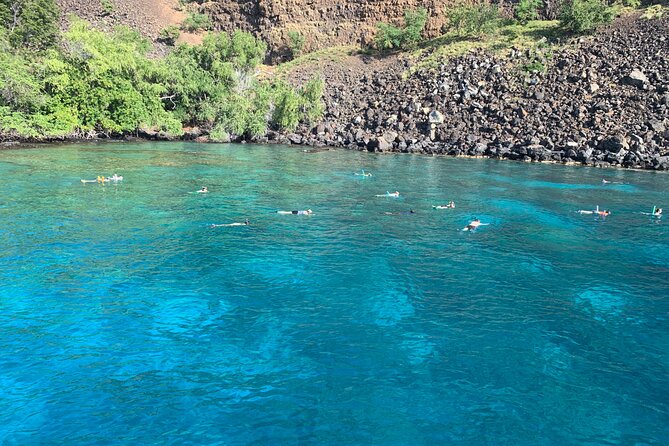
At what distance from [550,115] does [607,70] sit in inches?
423

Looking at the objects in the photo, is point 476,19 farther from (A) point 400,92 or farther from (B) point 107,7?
(B) point 107,7

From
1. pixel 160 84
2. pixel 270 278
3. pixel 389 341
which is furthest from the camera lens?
pixel 160 84

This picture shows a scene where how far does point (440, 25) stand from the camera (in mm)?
81375

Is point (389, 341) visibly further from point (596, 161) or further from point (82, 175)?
point (596, 161)

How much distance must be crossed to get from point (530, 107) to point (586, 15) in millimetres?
20180

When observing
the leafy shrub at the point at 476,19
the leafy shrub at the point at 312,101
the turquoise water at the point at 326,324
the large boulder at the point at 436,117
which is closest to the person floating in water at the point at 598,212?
the turquoise water at the point at 326,324

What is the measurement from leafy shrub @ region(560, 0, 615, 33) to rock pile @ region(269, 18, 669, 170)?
208 centimetres

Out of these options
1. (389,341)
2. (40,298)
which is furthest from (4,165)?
(389,341)

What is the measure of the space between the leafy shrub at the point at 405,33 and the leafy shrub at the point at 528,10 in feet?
48.2

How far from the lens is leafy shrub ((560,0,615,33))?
6397cm

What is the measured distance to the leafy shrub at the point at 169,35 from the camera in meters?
90.7

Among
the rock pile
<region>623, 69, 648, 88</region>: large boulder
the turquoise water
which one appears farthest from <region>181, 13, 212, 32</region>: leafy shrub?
the turquoise water

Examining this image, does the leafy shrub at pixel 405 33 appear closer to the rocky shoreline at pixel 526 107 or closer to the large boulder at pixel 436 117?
the rocky shoreline at pixel 526 107

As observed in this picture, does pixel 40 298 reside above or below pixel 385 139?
below
